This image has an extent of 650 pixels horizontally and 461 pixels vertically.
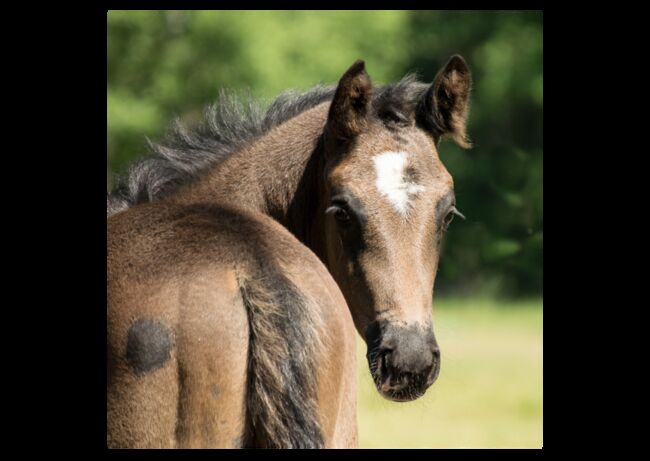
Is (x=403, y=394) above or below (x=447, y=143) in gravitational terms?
below

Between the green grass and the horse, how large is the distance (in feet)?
2.00

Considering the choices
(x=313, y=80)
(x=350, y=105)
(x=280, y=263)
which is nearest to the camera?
(x=280, y=263)

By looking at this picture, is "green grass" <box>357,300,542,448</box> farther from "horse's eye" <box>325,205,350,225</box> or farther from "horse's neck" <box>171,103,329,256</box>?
"horse's neck" <box>171,103,329,256</box>

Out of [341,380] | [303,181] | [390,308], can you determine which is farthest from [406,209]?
[341,380]

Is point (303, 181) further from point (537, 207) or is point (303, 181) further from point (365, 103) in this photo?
point (537, 207)

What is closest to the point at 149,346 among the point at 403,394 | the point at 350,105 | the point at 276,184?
the point at 403,394

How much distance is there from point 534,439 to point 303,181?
22.3 feet

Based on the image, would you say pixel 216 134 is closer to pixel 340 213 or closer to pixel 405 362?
pixel 340 213

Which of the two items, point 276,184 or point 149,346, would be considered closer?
point 149,346

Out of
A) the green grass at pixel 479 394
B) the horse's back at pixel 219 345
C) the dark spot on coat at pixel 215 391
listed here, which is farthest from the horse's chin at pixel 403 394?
the dark spot on coat at pixel 215 391

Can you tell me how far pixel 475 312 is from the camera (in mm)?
20297

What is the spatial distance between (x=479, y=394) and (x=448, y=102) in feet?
30.4

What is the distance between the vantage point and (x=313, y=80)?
19359 mm

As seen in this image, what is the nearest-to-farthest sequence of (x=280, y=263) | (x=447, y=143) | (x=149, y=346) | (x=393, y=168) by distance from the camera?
1. (x=149, y=346)
2. (x=280, y=263)
3. (x=393, y=168)
4. (x=447, y=143)
